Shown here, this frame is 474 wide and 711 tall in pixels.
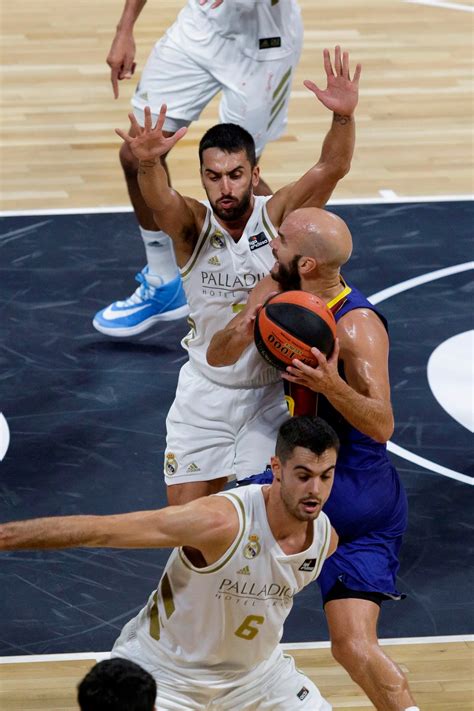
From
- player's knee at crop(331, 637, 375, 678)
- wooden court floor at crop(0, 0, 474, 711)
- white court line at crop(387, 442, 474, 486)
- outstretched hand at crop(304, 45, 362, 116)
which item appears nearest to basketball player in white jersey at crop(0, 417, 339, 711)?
player's knee at crop(331, 637, 375, 678)

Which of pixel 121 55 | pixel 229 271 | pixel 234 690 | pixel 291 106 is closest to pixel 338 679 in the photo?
pixel 234 690

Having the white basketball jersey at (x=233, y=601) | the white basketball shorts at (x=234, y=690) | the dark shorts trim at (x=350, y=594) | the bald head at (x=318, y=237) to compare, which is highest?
the bald head at (x=318, y=237)

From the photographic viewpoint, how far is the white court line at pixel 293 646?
5684 millimetres


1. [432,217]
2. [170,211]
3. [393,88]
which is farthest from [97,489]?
[393,88]

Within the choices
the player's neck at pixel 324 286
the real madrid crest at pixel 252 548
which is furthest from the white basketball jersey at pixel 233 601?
the player's neck at pixel 324 286

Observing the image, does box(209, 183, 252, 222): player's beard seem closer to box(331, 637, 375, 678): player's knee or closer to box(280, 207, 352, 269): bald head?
box(280, 207, 352, 269): bald head

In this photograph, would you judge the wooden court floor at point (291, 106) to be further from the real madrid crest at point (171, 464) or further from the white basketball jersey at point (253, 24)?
the real madrid crest at point (171, 464)

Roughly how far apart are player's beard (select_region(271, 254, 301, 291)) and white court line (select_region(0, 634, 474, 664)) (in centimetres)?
155

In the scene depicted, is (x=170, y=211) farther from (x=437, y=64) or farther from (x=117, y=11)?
(x=117, y=11)

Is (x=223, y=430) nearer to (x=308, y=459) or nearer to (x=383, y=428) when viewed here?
(x=383, y=428)

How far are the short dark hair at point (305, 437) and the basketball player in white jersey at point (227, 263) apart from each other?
4.33ft

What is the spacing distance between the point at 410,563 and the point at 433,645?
0.63m

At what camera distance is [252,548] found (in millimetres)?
4539

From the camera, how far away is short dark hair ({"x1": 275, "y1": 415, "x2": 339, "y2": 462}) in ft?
14.5
